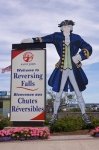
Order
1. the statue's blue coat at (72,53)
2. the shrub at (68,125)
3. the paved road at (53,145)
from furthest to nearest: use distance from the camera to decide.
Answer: the shrub at (68,125), the statue's blue coat at (72,53), the paved road at (53,145)

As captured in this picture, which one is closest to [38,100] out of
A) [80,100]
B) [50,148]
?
[80,100]

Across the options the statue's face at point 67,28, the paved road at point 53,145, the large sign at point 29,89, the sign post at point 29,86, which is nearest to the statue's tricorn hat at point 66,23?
the statue's face at point 67,28

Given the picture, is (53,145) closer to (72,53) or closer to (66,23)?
(72,53)

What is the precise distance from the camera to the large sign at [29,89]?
22047 millimetres

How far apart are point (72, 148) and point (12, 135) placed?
4.23m

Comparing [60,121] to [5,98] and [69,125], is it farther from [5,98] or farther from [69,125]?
[5,98]

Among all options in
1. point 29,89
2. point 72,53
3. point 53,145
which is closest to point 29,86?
point 29,89

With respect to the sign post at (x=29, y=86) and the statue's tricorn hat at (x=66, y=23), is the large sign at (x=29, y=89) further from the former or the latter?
the statue's tricorn hat at (x=66, y=23)

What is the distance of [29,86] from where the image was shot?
72.5ft

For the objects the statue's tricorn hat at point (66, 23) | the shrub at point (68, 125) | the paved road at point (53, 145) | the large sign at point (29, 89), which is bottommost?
the paved road at point (53, 145)

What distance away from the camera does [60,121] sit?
2439 cm

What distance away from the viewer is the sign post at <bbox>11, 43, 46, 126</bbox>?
22.0 meters

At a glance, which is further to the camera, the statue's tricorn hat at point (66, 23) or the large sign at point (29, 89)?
the statue's tricorn hat at point (66, 23)

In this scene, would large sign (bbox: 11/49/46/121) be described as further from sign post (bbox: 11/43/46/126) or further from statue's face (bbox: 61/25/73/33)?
statue's face (bbox: 61/25/73/33)
